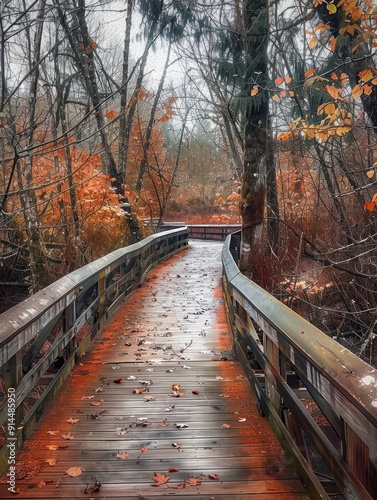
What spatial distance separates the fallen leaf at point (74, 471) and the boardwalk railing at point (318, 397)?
1.46 metres

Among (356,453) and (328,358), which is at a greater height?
(328,358)

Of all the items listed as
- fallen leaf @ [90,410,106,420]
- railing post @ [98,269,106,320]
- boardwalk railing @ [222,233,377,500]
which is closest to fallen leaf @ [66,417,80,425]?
fallen leaf @ [90,410,106,420]

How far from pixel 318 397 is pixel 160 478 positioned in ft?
3.98

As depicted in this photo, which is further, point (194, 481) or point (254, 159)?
point (254, 159)

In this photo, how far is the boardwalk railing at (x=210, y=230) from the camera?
103 ft

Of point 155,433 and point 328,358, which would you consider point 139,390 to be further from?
point 328,358

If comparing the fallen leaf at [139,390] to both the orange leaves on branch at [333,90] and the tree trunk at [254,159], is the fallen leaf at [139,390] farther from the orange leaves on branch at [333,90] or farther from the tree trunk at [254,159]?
the tree trunk at [254,159]

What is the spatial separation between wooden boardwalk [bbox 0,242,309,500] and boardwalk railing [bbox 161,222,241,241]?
24433mm

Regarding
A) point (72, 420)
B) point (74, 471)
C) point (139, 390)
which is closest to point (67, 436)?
point (72, 420)

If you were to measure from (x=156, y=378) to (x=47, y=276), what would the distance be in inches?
349

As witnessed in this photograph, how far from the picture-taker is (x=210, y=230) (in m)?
33.4

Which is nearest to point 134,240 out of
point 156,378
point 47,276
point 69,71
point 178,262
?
point 178,262

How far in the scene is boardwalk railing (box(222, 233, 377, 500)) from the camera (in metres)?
2.00

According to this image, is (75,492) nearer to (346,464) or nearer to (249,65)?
(346,464)
